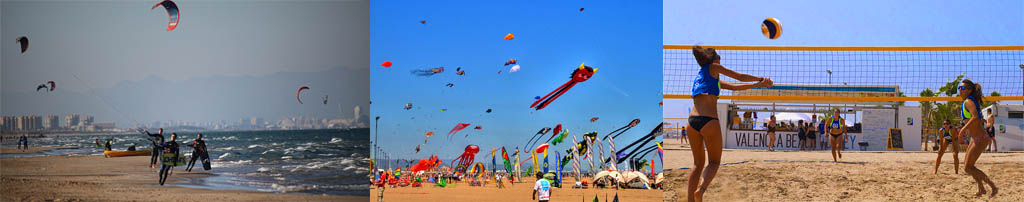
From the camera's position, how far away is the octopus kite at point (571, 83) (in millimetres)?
6086

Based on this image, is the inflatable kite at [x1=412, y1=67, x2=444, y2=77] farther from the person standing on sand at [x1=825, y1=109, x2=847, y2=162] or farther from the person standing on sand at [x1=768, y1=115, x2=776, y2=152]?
the person standing on sand at [x1=768, y1=115, x2=776, y2=152]

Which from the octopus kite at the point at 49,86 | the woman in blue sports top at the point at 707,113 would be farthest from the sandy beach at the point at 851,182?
the octopus kite at the point at 49,86

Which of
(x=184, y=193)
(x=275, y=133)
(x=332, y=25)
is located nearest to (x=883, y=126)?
(x=332, y=25)

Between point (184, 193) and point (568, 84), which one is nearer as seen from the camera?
point (568, 84)

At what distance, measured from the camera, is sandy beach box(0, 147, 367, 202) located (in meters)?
6.77

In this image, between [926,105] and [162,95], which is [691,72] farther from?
[162,95]

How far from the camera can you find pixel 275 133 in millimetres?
16594

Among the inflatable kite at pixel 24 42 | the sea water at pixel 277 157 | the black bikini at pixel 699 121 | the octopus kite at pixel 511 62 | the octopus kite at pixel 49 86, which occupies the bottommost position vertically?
the sea water at pixel 277 157

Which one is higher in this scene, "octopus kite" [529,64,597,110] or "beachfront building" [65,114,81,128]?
"octopus kite" [529,64,597,110]

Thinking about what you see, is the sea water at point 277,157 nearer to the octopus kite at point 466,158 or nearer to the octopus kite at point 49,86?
the octopus kite at point 49,86

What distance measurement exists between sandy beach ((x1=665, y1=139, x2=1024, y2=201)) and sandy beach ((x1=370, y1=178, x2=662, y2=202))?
1077 mm

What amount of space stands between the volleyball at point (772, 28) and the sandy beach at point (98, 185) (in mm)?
6230

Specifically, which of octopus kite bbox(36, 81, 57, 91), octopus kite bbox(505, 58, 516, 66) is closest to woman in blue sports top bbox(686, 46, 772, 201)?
octopus kite bbox(505, 58, 516, 66)

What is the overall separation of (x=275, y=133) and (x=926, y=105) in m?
14.1
